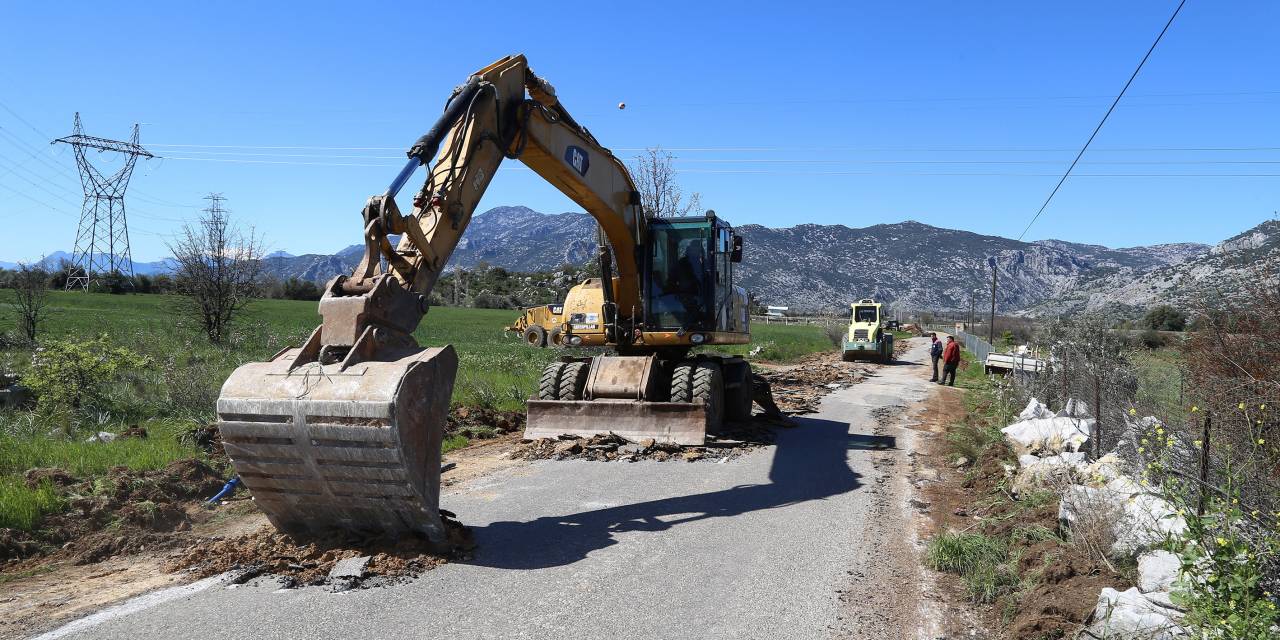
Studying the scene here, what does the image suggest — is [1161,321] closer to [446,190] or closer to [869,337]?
[869,337]

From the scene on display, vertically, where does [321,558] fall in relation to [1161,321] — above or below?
below

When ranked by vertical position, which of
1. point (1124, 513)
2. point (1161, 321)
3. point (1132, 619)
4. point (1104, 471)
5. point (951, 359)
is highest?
point (1161, 321)

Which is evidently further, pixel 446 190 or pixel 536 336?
pixel 536 336

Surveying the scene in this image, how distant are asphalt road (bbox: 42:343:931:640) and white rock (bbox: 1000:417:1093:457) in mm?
1723

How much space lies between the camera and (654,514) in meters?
7.88

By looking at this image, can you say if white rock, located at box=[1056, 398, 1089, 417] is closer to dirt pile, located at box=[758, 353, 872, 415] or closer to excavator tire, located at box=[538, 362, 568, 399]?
dirt pile, located at box=[758, 353, 872, 415]

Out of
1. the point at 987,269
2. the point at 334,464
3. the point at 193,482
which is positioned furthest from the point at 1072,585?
the point at 987,269

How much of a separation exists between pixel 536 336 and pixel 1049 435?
24.8ft

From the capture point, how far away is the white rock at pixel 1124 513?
18.1 ft

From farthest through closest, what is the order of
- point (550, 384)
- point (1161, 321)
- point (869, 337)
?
point (869, 337), point (1161, 321), point (550, 384)

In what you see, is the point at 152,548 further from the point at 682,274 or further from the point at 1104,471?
the point at 682,274

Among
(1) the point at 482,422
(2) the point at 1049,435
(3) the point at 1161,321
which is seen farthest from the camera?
(3) the point at 1161,321

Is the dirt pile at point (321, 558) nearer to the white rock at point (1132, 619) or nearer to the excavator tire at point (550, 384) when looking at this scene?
the white rock at point (1132, 619)

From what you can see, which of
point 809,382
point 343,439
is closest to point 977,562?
point 343,439
